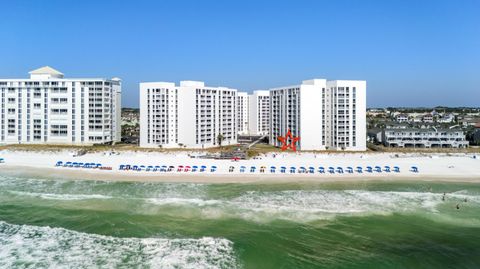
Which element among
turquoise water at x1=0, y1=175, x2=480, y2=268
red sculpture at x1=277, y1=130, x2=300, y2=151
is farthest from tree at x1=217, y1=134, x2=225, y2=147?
turquoise water at x1=0, y1=175, x2=480, y2=268

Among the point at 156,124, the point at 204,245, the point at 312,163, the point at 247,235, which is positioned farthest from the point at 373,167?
the point at 156,124

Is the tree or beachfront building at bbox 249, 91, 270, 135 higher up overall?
beachfront building at bbox 249, 91, 270, 135

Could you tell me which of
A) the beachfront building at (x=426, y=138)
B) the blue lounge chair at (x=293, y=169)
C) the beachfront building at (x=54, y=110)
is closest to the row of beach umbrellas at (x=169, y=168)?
the blue lounge chair at (x=293, y=169)

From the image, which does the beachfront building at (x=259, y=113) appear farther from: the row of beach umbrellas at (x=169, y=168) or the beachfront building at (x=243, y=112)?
the row of beach umbrellas at (x=169, y=168)

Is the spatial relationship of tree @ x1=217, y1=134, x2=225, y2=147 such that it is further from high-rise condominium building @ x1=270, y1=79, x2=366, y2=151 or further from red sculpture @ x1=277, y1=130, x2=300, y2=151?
high-rise condominium building @ x1=270, y1=79, x2=366, y2=151

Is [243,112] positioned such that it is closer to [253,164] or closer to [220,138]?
[220,138]
